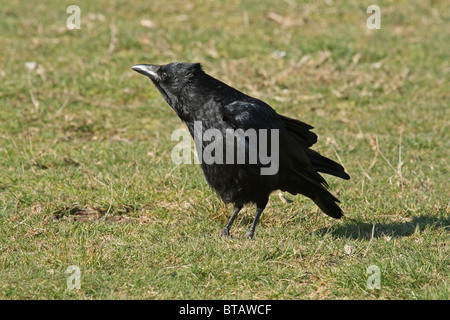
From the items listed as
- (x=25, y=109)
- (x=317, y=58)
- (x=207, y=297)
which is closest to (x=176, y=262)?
(x=207, y=297)

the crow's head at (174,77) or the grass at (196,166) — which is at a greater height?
the crow's head at (174,77)

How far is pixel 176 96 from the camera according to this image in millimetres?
5223

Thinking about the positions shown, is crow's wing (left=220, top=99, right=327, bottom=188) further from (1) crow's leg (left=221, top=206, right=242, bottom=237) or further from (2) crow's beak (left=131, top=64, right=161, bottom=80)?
(2) crow's beak (left=131, top=64, right=161, bottom=80)

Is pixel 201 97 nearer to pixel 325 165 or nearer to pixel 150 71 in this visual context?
pixel 150 71

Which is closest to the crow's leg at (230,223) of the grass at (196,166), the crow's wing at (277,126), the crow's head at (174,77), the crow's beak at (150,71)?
the grass at (196,166)

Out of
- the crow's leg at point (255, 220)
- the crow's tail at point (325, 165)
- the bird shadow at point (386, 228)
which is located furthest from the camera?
the crow's tail at point (325, 165)

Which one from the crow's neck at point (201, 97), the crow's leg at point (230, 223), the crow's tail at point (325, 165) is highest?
the crow's neck at point (201, 97)

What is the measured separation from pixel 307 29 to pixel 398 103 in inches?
106

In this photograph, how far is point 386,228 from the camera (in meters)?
5.53

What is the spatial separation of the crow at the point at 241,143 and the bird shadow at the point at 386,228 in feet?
0.53

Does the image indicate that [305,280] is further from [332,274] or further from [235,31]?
[235,31]

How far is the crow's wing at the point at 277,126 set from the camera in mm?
4945

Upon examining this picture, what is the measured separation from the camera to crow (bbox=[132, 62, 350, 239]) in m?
4.95

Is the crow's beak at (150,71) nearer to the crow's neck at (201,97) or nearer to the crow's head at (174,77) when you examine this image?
the crow's head at (174,77)
